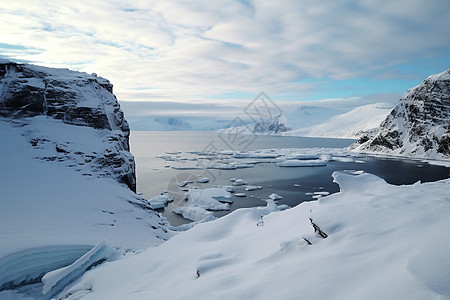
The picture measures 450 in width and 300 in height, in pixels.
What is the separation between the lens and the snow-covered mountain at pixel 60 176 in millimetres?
8914

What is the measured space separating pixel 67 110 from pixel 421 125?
8092 centimetres

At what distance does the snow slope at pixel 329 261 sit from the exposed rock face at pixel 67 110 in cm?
1279

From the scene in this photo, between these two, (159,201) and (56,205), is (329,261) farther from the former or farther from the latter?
(159,201)

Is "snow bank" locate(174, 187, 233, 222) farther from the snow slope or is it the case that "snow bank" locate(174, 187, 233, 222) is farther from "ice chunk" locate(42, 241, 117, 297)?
the snow slope

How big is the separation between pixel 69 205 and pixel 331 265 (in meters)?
13.8

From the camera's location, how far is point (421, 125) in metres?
64.8

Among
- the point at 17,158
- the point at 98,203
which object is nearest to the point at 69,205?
the point at 98,203

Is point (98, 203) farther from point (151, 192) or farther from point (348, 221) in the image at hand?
point (151, 192)

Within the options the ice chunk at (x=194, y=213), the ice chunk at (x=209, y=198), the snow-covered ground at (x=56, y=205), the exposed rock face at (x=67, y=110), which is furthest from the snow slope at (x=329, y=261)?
the ice chunk at (x=209, y=198)

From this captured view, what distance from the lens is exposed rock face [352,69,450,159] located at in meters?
59.7

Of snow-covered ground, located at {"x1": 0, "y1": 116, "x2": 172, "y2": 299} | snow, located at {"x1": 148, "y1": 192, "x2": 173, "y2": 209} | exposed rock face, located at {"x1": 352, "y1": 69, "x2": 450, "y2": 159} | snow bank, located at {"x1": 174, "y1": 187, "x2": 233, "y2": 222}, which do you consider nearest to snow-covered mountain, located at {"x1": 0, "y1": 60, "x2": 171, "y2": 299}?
snow-covered ground, located at {"x1": 0, "y1": 116, "x2": 172, "y2": 299}

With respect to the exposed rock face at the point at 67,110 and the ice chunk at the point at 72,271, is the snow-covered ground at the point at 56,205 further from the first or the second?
the ice chunk at the point at 72,271

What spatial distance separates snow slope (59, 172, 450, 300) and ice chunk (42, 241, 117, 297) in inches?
24.0

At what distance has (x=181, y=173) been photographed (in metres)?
42.6
